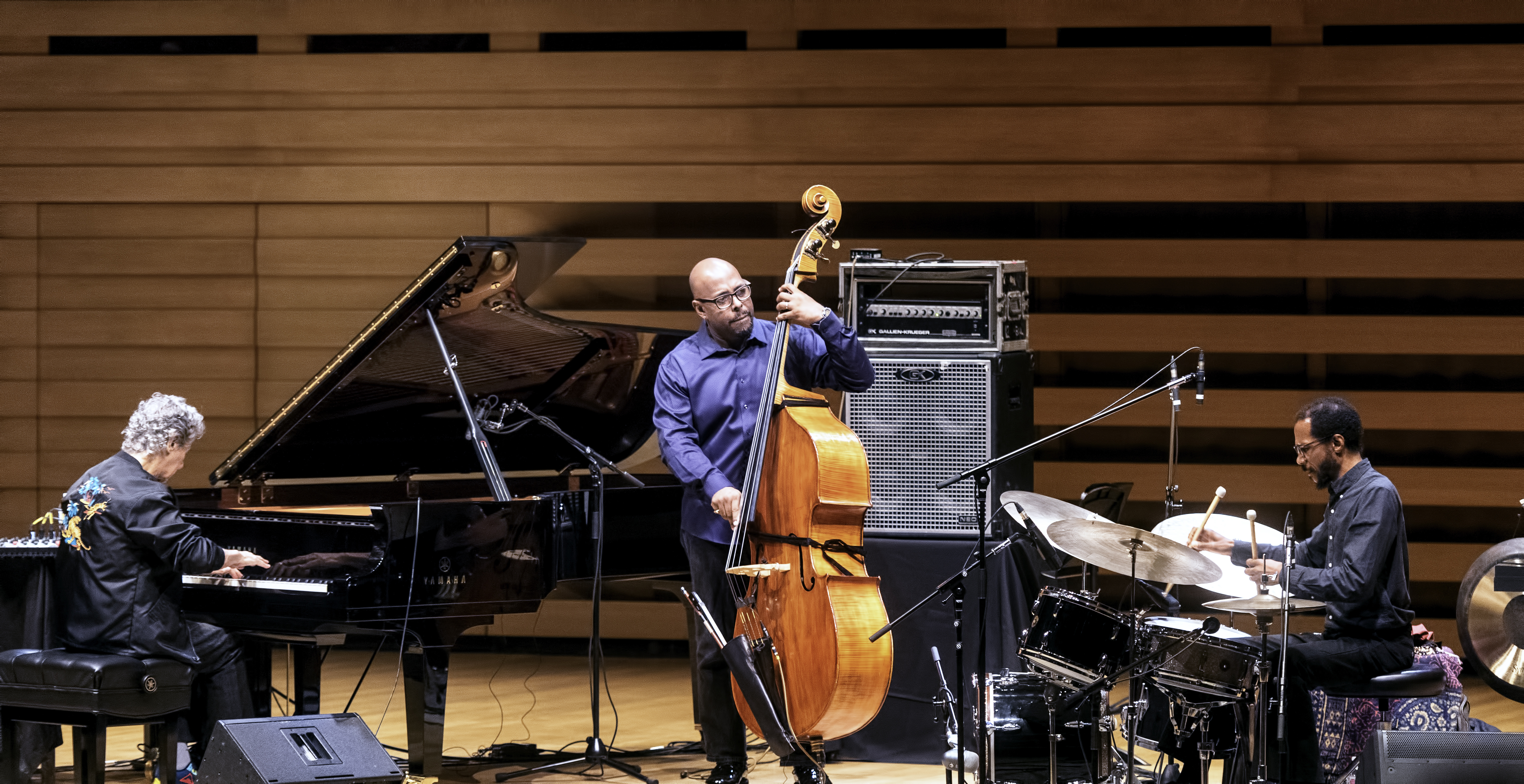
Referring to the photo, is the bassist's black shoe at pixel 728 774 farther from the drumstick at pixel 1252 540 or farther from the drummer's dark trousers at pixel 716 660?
the drumstick at pixel 1252 540

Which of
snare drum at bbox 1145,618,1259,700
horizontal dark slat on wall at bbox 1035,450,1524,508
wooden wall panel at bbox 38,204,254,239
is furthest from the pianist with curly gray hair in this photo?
horizontal dark slat on wall at bbox 1035,450,1524,508

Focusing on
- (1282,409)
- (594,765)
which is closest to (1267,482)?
(1282,409)

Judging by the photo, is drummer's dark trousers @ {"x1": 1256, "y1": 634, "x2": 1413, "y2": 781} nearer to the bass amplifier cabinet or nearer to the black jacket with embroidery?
the bass amplifier cabinet

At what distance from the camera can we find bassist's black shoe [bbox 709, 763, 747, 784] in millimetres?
4078

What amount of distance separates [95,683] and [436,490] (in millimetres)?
1743

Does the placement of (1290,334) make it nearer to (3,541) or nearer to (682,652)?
(682,652)

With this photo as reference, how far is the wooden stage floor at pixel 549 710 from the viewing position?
15.5 feet

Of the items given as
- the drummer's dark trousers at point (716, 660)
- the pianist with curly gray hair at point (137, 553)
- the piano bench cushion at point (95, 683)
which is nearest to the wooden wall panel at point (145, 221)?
the pianist with curly gray hair at point (137, 553)

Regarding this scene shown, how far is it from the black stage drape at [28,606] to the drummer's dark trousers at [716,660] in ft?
6.21

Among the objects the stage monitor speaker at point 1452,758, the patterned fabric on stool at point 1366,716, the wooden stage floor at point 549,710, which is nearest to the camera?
the stage monitor speaker at point 1452,758

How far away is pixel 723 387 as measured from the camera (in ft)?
13.5

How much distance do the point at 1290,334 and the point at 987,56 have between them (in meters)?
1.75

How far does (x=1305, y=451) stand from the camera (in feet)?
13.2

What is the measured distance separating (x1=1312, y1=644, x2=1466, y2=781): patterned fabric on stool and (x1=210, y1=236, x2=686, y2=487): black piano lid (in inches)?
94.3
